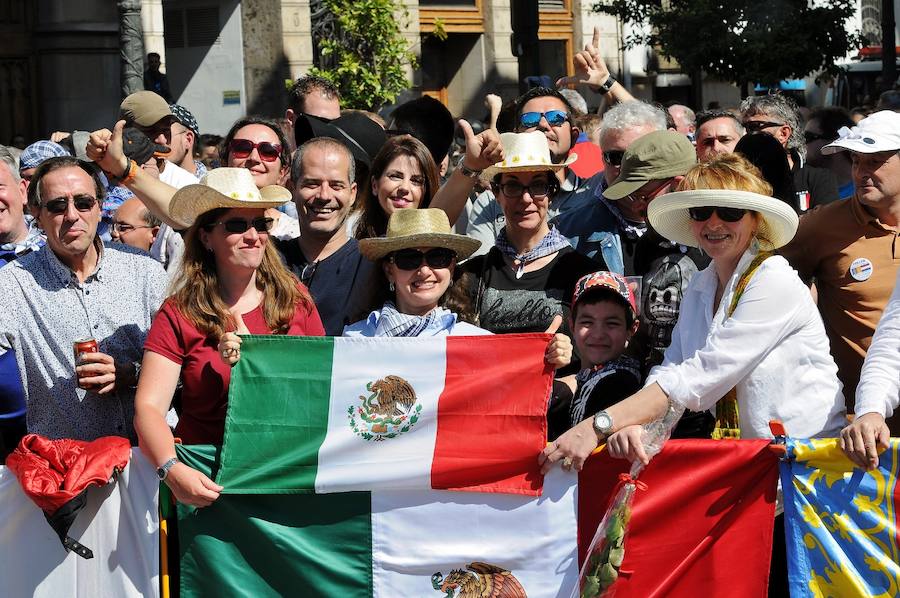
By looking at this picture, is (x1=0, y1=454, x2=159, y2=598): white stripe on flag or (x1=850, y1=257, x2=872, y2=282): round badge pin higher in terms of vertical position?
(x1=850, y1=257, x2=872, y2=282): round badge pin

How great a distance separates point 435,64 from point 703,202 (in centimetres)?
1917

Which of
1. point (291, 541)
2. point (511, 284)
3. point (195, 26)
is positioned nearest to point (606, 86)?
point (511, 284)

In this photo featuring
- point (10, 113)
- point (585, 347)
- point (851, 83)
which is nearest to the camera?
point (585, 347)

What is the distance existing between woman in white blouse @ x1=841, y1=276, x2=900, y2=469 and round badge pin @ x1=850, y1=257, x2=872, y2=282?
0.77 metres

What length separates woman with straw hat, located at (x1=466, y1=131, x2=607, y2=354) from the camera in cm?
556

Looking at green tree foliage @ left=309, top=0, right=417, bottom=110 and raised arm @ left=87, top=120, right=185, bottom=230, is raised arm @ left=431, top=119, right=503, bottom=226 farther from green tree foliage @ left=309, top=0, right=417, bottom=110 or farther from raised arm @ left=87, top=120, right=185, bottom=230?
green tree foliage @ left=309, top=0, right=417, bottom=110

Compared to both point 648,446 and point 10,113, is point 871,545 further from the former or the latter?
point 10,113

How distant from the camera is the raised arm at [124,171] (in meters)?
5.76

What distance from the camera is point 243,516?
196 inches

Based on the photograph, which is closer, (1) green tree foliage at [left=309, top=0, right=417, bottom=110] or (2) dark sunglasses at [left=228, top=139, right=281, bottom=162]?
(2) dark sunglasses at [left=228, top=139, right=281, bottom=162]

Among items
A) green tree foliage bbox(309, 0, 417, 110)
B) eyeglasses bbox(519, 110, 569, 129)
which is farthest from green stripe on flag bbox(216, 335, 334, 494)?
green tree foliage bbox(309, 0, 417, 110)

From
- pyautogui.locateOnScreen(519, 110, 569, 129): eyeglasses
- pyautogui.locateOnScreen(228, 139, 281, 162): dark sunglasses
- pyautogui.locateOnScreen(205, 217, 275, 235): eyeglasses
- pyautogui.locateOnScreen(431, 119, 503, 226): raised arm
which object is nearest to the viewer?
pyautogui.locateOnScreen(205, 217, 275, 235): eyeglasses

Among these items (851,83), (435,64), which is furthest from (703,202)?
(851,83)

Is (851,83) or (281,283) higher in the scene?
(851,83)
